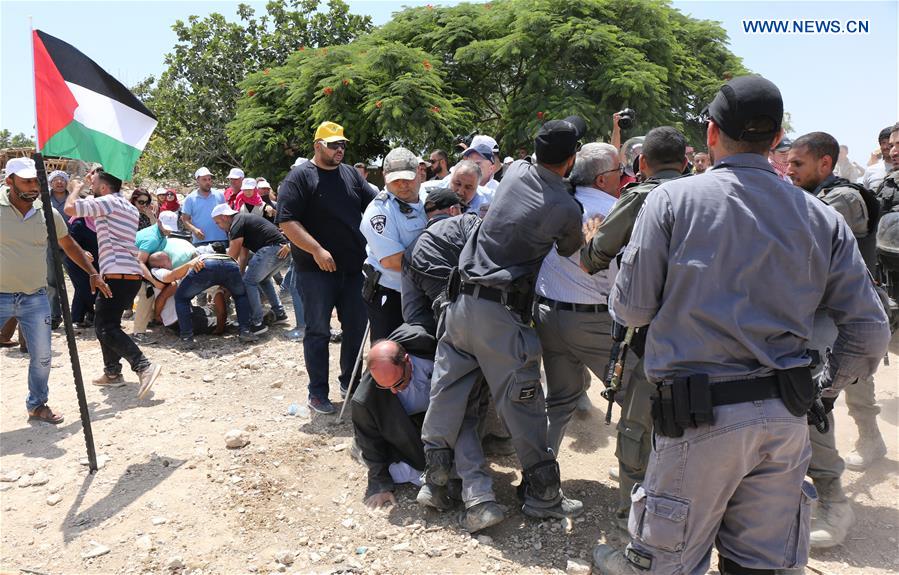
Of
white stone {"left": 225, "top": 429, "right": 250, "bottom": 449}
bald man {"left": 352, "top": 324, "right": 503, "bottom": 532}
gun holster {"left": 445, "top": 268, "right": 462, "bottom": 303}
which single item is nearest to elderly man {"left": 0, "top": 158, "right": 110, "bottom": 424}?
white stone {"left": 225, "top": 429, "right": 250, "bottom": 449}

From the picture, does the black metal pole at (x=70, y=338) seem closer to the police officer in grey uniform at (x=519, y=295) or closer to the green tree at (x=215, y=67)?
the police officer in grey uniform at (x=519, y=295)

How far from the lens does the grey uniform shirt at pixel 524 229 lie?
3.19 metres

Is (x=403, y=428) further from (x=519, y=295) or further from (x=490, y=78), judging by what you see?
(x=490, y=78)

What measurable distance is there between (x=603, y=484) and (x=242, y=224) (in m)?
5.46

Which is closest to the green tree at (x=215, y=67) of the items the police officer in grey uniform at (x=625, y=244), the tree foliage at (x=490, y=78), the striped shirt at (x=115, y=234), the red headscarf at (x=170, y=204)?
the tree foliage at (x=490, y=78)

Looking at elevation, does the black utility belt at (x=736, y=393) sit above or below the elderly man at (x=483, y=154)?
below

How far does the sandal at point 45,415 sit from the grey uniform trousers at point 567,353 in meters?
3.97

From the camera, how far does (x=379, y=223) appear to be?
13.8 ft

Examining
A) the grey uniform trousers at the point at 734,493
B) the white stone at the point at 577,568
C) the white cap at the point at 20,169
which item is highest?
the white cap at the point at 20,169

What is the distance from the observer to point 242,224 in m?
7.67

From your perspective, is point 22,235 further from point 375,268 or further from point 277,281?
point 277,281

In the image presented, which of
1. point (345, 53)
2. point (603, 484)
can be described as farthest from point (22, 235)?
point (345, 53)

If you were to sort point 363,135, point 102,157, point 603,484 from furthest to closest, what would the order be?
1. point 363,135
2. point 102,157
3. point 603,484

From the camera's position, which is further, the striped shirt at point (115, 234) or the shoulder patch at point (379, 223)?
the striped shirt at point (115, 234)
